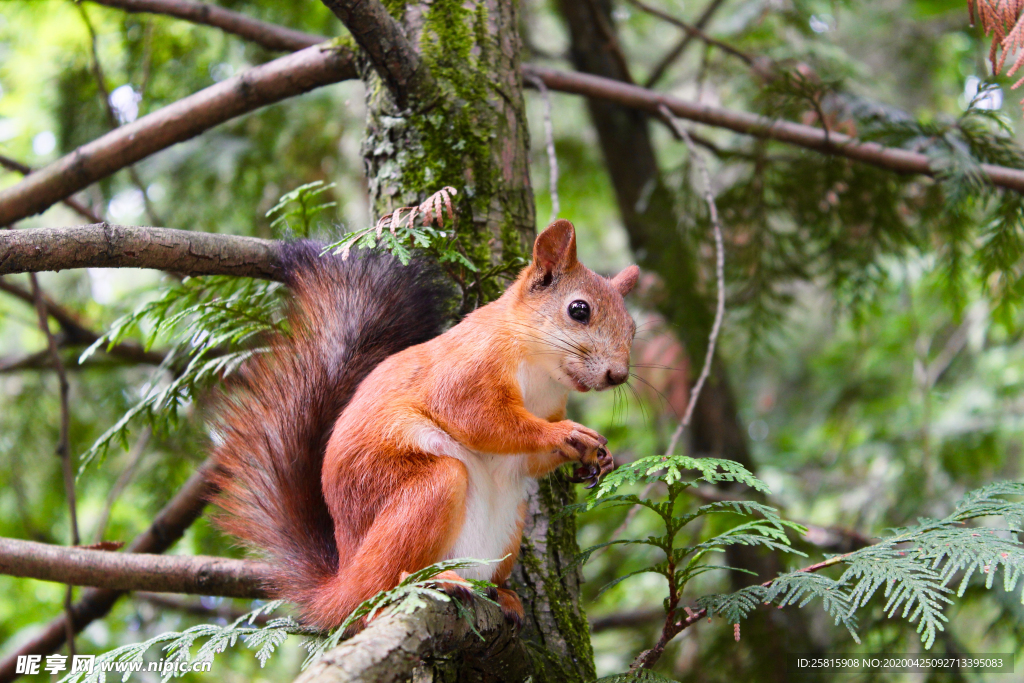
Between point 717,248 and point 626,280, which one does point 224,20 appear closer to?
point 626,280

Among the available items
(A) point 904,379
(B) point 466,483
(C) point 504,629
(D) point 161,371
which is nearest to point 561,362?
(B) point 466,483

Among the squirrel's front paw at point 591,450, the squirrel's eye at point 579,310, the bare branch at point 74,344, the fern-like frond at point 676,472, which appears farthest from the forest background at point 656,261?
the fern-like frond at point 676,472

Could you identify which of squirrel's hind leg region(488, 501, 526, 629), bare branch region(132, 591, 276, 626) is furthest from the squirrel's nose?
bare branch region(132, 591, 276, 626)

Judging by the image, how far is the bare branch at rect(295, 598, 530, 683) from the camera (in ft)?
2.94

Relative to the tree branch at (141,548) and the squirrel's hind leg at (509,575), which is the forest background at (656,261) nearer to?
the tree branch at (141,548)

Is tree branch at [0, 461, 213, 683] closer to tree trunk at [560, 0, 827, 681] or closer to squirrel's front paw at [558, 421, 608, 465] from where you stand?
squirrel's front paw at [558, 421, 608, 465]

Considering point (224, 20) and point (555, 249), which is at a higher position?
point (224, 20)

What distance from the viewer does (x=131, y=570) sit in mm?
1805

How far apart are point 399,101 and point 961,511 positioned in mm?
1524

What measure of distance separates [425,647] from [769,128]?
6.64 feet

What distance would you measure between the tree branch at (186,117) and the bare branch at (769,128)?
717 millimetres

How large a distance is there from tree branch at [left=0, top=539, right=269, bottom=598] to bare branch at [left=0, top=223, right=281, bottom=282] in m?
0.72

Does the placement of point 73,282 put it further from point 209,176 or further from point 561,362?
point 561,362

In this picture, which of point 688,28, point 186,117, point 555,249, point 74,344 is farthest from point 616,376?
point 74,344
